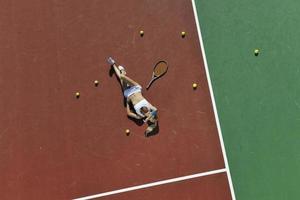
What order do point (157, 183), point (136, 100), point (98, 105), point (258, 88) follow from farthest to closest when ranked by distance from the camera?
point (98, 105) < point (136, 100) < point (157, 183) < point (258, 88)

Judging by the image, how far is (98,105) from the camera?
707 centimetres

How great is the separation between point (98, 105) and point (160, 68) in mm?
1282

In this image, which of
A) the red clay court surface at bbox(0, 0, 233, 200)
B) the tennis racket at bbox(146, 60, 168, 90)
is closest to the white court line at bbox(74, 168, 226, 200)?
the red clay court surface at bbox(0, 0, 233, 200)

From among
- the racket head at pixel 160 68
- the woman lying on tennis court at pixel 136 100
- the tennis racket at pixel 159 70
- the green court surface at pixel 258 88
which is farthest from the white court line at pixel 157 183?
the racket head at pixel 160 68

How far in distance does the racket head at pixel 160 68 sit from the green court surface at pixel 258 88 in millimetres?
746

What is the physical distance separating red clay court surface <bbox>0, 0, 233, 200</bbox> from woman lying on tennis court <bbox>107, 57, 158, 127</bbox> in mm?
137

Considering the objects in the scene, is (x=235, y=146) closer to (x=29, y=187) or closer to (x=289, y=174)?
(x=289, y=174)

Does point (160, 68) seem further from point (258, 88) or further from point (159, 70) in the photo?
point (258, 88)

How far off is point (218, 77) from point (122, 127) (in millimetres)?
1853

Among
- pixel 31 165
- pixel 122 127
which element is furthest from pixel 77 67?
pixel 31 165

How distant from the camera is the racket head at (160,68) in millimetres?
6875

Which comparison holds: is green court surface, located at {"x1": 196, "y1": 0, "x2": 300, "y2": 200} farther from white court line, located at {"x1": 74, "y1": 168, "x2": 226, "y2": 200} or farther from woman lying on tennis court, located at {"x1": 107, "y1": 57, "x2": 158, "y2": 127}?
woman lying on tennis court, located at {"x1": 107, "y1": 57, "x2": 158, "y2": 127}

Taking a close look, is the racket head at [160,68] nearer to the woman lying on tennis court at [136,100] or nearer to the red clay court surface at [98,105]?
the red clay court surface at [98,105]

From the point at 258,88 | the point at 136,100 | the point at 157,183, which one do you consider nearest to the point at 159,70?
the point at 136,100
